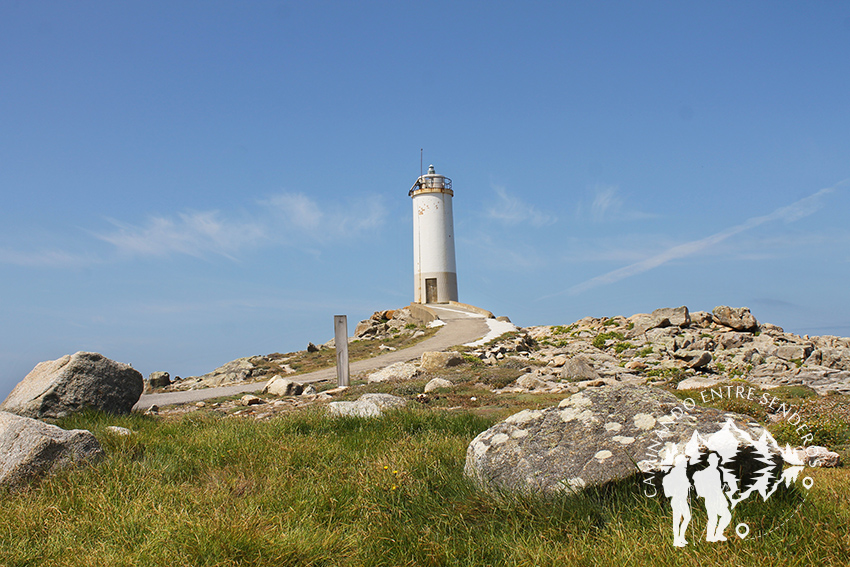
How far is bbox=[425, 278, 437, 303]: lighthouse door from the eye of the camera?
46.4 metres

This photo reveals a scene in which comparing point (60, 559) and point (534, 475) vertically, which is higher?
point (534, 475)

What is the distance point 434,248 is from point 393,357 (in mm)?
21508

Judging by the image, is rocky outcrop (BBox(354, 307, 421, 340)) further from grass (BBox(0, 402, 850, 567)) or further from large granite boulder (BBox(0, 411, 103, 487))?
grass (BBox(0, 402, 850, 567))

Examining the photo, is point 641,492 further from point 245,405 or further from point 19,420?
point 245,405

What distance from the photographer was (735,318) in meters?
27.9

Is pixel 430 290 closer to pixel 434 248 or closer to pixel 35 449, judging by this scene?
pixel 434 248

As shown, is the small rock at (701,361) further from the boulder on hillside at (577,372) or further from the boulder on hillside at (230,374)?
the boulder on hillside at (230,374)

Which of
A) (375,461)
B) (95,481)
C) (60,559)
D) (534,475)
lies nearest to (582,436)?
(534,475)

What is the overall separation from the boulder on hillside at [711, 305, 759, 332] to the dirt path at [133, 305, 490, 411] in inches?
469

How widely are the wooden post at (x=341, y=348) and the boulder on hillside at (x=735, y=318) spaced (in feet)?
65.2

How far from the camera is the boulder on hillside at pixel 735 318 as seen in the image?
89.8 feet

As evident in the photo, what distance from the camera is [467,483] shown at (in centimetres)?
468

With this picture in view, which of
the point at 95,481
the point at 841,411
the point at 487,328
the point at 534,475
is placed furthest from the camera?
the point at 487,328

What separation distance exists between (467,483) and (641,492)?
1.35 metres
